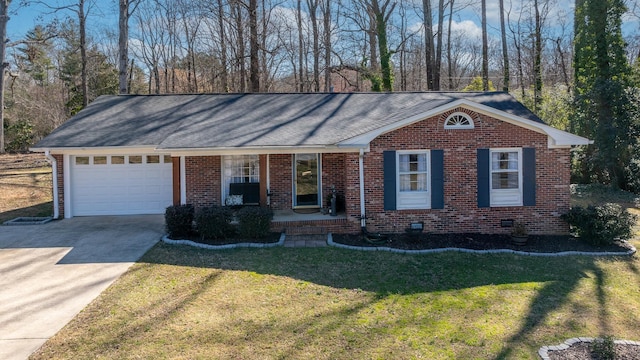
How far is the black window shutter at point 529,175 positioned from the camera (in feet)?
35.2

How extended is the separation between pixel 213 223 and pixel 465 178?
6.61 m

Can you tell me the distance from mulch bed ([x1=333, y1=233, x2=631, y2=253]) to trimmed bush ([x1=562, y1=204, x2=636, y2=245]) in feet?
0.66

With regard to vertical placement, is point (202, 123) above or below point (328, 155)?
above

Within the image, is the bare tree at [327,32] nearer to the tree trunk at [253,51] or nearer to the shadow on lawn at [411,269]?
the tree trunk at [253,51]

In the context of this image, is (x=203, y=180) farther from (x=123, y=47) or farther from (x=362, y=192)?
(x=123, y=47)

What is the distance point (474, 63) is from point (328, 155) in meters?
30.1

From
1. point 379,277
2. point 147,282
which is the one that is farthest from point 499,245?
point 147,282

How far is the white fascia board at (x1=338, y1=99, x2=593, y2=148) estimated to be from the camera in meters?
10.4

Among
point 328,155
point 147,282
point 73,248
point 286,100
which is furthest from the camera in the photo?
point 286,100

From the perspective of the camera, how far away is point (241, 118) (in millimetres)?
13375

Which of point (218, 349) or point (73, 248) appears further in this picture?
point (73, 248)

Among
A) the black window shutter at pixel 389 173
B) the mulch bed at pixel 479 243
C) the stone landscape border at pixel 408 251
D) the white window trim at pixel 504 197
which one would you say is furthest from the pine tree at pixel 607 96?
the black window shutter at pixel 389 173

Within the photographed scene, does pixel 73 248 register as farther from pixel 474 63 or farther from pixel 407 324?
pixel 474 63

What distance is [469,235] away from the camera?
422 inches
